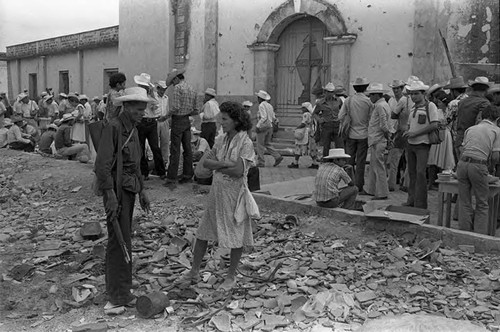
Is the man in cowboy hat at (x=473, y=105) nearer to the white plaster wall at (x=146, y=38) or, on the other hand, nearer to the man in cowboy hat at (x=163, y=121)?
the man in cowboy hat at (x=163, y=121)

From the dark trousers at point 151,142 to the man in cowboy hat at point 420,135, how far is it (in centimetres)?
398

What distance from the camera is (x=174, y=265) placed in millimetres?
6008

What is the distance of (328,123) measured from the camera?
410 inches

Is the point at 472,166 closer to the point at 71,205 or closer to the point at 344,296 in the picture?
the point at 344,296

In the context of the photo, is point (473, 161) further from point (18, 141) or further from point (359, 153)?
point (18, 141)

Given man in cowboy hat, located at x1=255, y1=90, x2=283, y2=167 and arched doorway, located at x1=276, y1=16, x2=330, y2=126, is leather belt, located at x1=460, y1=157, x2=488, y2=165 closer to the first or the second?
man in cowboy hat, located at x1=255, y1=90, x2=283, y2=167

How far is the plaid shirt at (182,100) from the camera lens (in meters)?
9.03

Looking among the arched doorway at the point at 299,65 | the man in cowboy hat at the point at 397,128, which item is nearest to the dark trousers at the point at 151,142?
the man in cowboy hat at the point at 397,128

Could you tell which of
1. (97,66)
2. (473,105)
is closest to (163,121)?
(473,105)

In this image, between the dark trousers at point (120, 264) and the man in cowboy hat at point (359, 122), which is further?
the man in cowboy hat at point (359, 122)

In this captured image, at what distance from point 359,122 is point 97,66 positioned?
19.1 metres

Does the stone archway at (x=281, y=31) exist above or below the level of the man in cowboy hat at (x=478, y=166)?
above

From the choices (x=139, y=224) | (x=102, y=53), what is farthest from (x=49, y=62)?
(x=139, y=224)

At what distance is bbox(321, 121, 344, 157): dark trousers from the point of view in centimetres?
1041
